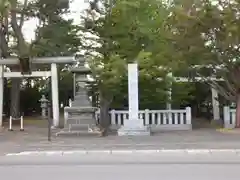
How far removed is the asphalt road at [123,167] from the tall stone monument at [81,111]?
7.62m

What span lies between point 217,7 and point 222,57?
245cm

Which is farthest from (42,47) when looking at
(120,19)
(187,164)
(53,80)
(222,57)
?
(187,164)

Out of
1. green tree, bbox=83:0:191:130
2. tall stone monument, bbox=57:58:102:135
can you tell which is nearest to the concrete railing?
green tree, bbox=83:0:191:130

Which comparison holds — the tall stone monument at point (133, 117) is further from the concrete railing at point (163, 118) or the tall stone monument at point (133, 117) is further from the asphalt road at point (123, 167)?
the asphalt road at point (123, 167)

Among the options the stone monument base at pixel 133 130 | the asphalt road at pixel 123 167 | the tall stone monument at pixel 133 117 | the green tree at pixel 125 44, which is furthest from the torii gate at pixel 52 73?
the asphalt road at pixel 123 167

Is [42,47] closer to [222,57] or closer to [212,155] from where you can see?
[222,57]

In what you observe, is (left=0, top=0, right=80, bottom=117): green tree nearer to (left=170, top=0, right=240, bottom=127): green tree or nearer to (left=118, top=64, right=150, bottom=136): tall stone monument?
(left=118, top=64, right=150, bottom=136): tall stone monument

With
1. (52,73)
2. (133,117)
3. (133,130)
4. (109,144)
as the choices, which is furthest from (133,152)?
(52,73)

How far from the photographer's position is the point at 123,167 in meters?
10.4

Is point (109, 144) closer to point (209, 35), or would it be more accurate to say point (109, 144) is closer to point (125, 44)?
point (209, 35)

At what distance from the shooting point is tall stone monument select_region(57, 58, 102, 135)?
68.0ft

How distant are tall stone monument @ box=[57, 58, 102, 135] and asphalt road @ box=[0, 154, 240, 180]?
7.62 metres

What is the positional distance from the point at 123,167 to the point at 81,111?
1133 centimetres

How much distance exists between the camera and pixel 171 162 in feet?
36.8
